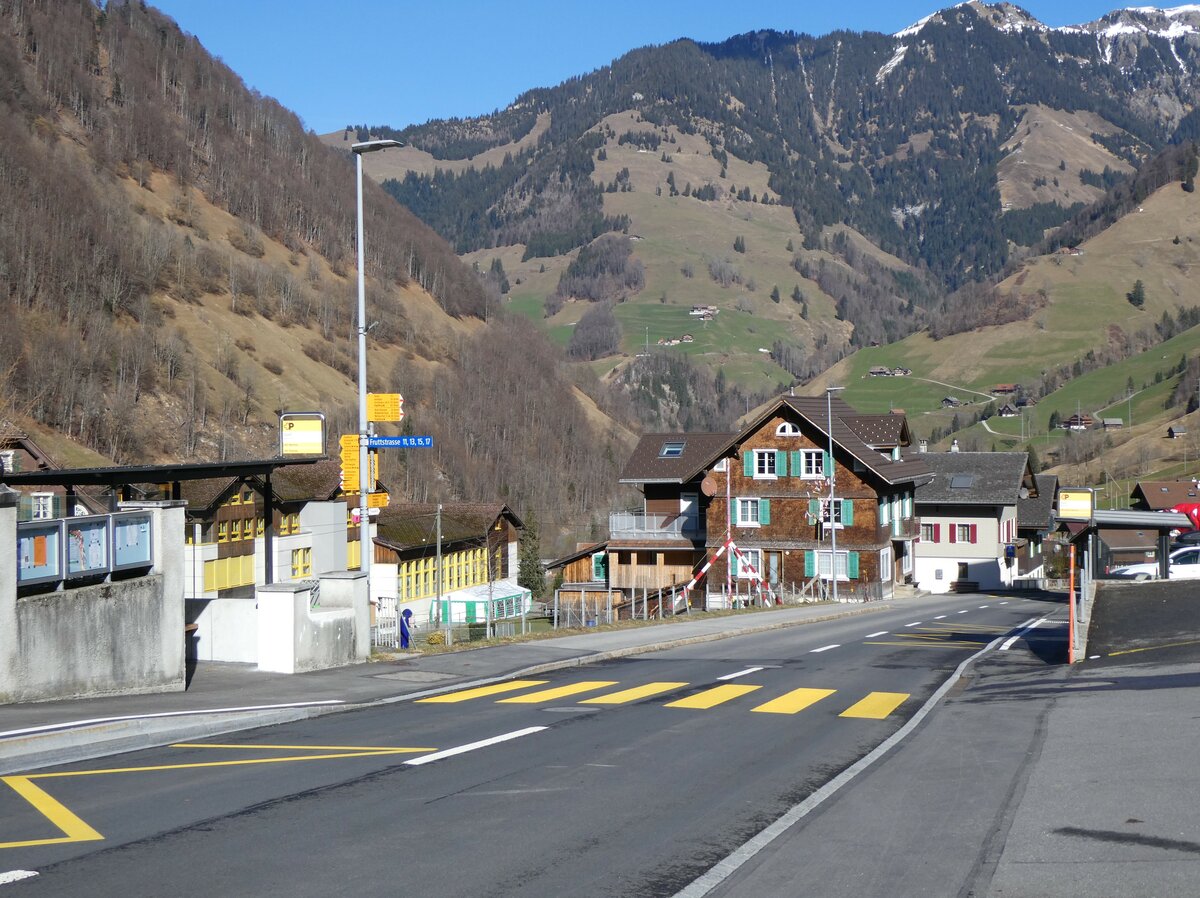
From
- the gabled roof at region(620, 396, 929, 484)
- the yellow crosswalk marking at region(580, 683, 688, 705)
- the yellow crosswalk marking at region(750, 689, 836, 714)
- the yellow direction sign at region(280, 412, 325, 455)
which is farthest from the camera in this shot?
the gabled roof at region(620, 396, 929, 484)

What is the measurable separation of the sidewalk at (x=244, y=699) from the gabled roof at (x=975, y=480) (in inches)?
2182

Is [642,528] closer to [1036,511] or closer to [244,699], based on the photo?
[1036,511]

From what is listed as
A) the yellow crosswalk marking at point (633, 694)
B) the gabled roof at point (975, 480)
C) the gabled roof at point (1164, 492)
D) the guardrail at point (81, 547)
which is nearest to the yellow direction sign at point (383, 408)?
the guardrail at point (81, 547)

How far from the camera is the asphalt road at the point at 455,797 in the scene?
895 cm

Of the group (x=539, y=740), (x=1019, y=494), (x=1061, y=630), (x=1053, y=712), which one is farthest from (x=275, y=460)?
(x=1019, y=494)

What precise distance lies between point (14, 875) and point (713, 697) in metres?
12.1

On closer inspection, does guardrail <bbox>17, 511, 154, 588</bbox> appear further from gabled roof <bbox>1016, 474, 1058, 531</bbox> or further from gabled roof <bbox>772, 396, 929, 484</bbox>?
gabled roof <bbox>1016, 474, 1058, 531</bbox>

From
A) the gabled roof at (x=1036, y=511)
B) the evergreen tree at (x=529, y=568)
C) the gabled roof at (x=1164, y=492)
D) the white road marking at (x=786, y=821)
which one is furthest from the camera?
the gabled roof at (x=1164, y=492)

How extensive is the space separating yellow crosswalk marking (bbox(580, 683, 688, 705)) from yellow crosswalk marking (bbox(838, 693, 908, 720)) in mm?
3073

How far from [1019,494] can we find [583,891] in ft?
255

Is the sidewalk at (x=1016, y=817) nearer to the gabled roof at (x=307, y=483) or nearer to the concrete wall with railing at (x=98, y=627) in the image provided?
the concrete wall with railing at (x=98, y=627)

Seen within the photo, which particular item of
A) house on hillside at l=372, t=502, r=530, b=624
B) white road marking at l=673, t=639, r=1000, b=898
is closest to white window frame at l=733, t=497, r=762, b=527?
house on hillside at l=372, t=502, r=530, b=624

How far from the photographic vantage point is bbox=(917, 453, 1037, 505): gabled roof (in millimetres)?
79188

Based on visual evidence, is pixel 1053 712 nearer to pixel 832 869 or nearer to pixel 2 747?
pixel 832 869
